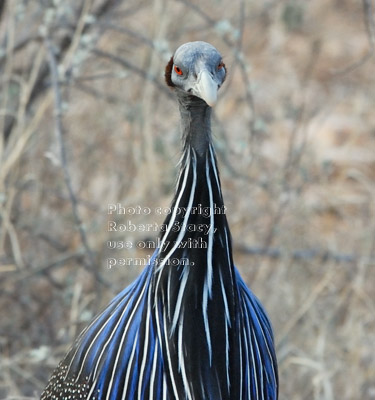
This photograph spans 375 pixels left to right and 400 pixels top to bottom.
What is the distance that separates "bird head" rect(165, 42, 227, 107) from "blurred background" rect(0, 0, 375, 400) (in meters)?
0.78

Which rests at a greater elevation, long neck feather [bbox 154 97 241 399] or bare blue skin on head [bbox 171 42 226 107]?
bare blue skin on head [bbox 171 42 226 107]

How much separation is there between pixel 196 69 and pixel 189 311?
0.59 metres

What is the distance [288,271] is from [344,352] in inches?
25.5

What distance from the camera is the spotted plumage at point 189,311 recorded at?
1.91 m

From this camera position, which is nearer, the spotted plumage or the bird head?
the bird head

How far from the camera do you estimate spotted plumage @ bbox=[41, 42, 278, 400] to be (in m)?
1.91

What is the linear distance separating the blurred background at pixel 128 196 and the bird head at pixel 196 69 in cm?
78

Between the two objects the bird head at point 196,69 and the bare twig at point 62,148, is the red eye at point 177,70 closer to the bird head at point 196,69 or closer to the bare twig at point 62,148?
the bird head at point 196,69

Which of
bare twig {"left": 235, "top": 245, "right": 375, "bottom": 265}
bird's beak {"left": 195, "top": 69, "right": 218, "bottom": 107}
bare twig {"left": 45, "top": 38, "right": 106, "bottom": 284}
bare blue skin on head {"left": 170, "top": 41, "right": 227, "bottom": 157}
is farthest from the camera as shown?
bare twig {"left": 235, "top": 245, "right": 375, "bottom": 265}

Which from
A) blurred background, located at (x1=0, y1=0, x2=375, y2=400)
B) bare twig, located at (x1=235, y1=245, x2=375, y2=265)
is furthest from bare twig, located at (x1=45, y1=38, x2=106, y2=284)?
bare twig, located at (x1=235, y1=245, x2=375, y2=265)

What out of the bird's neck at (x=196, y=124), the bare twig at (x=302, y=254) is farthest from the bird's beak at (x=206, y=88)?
the bare twig at (x=302, y=254)

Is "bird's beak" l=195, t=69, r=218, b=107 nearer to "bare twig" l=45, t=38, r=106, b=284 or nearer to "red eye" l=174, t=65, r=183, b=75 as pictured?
"red eye" l=174, t=65, r=183, b=75

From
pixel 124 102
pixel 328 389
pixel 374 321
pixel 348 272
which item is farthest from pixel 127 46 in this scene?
pixel 328 389

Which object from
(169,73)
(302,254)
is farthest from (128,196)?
(169,73)
